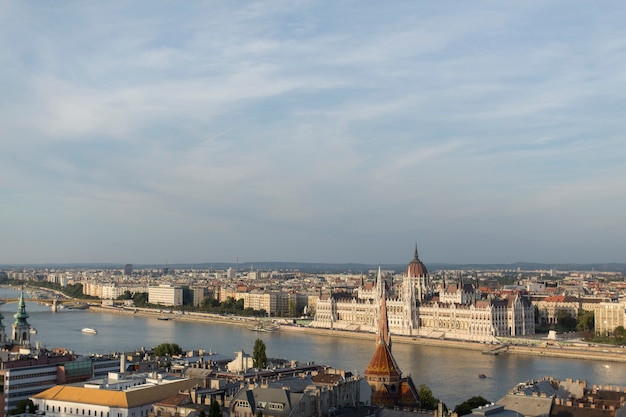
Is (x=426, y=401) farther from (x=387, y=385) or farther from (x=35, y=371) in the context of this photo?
(x=35, y=371)

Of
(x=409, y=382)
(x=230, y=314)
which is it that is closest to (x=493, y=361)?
(x=409, y=382)

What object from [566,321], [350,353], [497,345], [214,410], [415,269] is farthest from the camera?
[415,269]

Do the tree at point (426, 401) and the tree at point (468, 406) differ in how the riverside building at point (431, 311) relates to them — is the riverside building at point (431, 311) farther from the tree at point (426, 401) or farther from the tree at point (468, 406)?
the tree at point (468, 406)

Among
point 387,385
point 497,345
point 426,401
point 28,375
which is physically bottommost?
point 497,345

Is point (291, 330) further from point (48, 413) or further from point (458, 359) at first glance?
point (48, 413)

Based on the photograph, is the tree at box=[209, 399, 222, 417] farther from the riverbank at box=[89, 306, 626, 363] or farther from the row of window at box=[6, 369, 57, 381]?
the riverbank at box=[89, 306, 626, 363]

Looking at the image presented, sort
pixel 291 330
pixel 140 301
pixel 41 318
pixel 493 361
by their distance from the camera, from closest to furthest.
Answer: pixel 493 361 < pixel 291 330 < pixel 41 318 < pixel 140 301

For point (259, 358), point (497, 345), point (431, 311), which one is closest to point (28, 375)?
point (259, 358)
